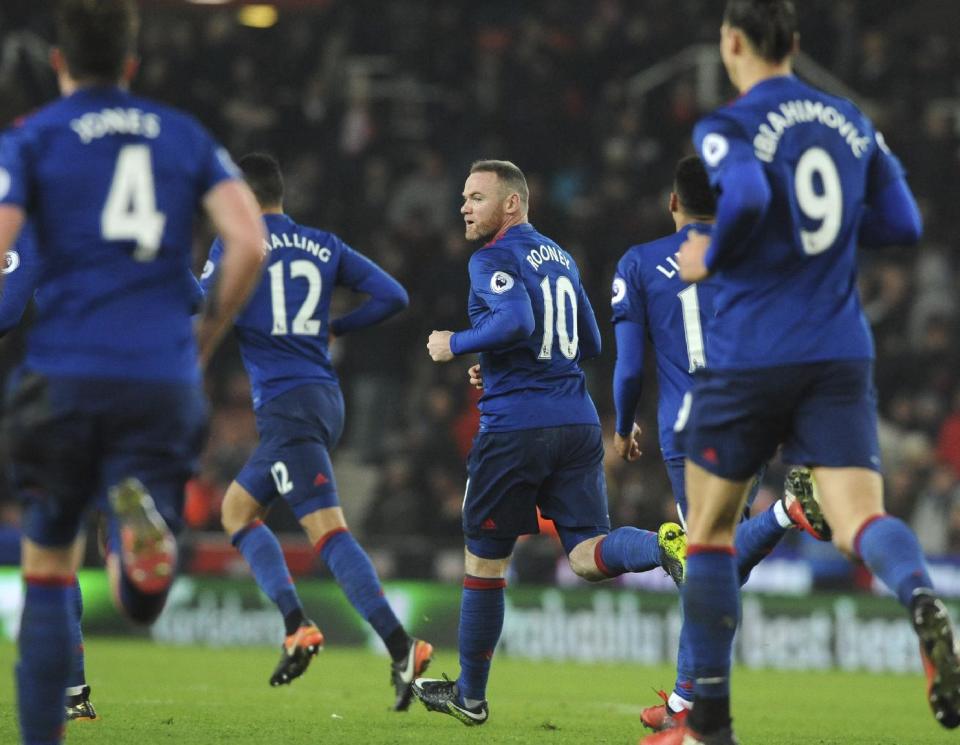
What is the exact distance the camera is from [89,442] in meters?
4.53

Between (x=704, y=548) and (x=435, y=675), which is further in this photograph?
(x=435, y=675)

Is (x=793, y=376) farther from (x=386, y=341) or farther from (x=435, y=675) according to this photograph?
(x=386, y=341)

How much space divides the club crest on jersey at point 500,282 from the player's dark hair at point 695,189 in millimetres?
836

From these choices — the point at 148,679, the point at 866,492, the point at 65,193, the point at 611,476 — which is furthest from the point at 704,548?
the point at 611,476

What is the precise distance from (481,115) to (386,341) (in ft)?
9.38

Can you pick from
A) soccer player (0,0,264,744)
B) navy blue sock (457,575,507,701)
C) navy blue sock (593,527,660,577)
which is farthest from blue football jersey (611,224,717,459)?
soccer player (0,0,264,744)

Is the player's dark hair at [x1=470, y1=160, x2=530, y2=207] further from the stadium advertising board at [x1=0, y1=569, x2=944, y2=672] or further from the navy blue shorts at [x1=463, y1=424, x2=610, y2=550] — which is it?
the stadium advertising board at [x1=0, y1=569, x2=944, y2=672]

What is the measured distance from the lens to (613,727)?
24.4 feet

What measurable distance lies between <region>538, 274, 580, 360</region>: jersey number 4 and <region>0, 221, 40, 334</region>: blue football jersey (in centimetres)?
229

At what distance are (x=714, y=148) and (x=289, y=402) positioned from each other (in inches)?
142

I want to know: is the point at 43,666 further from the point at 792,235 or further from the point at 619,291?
the point at 619,291

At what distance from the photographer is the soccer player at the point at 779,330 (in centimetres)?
499

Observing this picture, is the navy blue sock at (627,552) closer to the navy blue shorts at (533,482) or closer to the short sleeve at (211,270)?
the navy blue shorts at (533,482)

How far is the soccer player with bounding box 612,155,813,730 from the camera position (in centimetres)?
700
